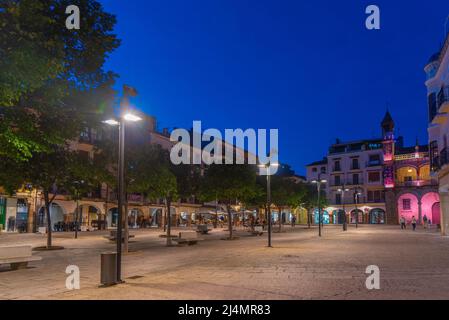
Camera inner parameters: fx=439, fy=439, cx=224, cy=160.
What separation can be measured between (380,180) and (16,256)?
70.1 meters

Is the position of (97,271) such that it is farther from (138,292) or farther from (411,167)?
(411,167)

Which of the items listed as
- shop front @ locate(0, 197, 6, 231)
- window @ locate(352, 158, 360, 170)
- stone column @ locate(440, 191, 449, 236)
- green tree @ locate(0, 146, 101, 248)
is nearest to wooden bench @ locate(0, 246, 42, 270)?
green tree @ locate(0, 146, 101, 248)

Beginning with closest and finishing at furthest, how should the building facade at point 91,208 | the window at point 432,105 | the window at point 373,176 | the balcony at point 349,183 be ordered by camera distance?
1. the window at point 432,105
2. the building facade at point 91,208
3. the window at point 373,176
4. the balcony at point 349,183

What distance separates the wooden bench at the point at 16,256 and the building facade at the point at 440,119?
2421 cm

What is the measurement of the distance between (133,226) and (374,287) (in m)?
49.6

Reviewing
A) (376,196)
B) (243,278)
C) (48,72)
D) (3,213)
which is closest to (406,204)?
(376,196)

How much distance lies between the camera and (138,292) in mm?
9953

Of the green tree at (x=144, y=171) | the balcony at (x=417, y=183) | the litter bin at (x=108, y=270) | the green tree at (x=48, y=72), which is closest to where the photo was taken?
the green tree at (x=48, y=72)

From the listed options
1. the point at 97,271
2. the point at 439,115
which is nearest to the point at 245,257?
the point at 97,271

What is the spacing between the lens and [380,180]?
75750mm

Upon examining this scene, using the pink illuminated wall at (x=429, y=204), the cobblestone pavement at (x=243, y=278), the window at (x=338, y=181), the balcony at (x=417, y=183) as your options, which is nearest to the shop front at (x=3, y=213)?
the cobblestone pavement at (x=243, y=278)

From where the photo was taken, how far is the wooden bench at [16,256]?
13.9m

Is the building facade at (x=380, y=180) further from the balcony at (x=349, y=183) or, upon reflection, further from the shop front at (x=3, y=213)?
the shop front at (x=3, y=213)

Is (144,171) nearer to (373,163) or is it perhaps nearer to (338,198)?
(373,163)
